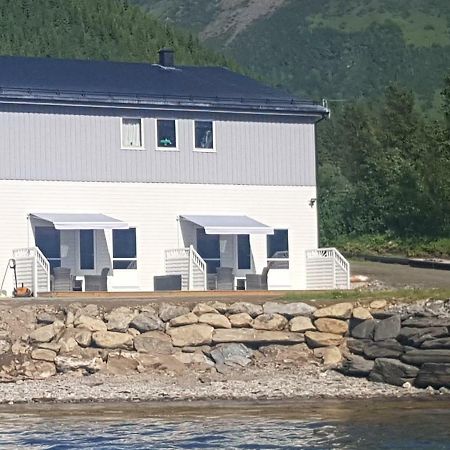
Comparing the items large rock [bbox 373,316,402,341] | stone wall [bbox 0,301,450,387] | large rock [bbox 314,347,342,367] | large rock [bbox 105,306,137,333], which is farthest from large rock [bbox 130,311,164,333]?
large rock [bbox 373,316,402,341]

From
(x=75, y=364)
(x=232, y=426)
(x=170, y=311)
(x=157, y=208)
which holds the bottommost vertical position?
(x=232, y=426)

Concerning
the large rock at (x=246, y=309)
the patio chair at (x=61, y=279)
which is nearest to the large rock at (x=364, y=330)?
the large rock at (x=246, y=309)

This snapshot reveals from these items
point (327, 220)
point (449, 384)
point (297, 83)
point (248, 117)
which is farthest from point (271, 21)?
point (449, 384)

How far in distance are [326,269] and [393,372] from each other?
967 cm

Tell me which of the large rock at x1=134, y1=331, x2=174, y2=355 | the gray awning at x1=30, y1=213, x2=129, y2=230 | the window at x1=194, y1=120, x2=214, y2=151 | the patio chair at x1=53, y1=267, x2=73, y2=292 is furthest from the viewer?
the window at x1=194, y1=120, x2=214, y2=151

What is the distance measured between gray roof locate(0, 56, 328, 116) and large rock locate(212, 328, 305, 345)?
938cm

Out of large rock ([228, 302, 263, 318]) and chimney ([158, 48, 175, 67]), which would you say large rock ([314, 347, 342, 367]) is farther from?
chimney ([158, 48, 175, 67])

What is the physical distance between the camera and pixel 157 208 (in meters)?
41.4

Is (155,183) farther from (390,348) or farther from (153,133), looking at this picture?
(390,348)

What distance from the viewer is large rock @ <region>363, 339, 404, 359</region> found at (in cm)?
3350

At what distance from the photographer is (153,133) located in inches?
1650

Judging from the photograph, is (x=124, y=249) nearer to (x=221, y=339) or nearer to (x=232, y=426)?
(x=221, y=339)

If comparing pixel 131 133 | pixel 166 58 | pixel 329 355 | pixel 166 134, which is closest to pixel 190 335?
pixel 329 355

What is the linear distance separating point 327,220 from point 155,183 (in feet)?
56.2
